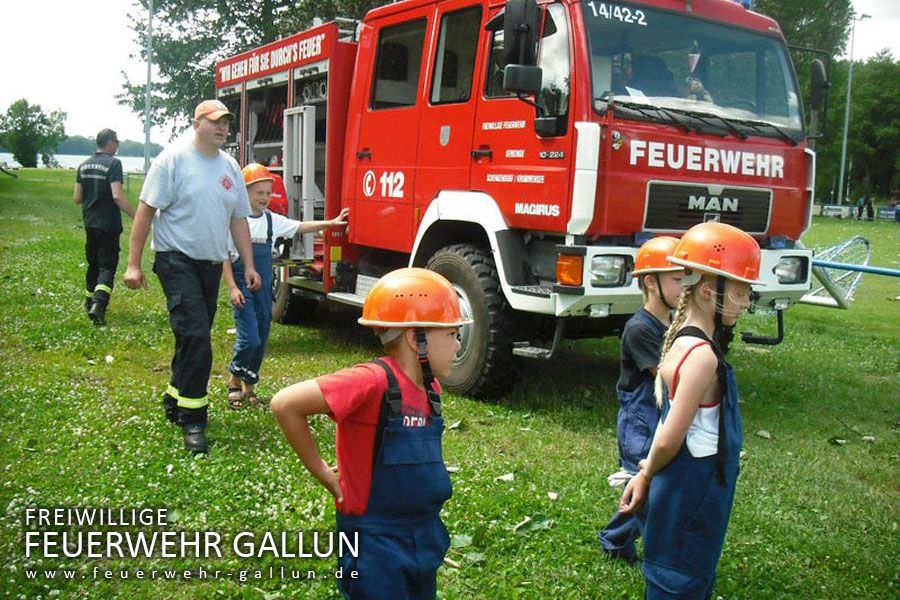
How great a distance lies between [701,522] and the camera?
2801 millimetres

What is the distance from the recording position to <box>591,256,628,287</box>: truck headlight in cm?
600

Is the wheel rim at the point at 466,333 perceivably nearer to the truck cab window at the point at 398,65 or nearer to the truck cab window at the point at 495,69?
the truck cab window at the point at 495,69

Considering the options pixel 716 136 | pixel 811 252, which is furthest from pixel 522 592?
pixel 811 252

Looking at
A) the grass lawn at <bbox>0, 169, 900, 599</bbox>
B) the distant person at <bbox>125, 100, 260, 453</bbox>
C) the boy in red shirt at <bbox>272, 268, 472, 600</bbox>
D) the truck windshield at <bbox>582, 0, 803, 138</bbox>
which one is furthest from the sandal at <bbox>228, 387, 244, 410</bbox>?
the boy in red shirt at <bbox>272, 268, 472, 600</bbox>

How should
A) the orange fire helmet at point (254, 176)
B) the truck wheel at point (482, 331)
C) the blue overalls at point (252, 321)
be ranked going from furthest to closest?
the truck wheel at point (482, 331), the orange fire helmet at point (254, 176), the blue overalls at point (252, 321)

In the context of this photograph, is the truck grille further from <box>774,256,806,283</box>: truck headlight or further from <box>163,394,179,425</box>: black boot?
<box>163,394,179,425</box>: black boot

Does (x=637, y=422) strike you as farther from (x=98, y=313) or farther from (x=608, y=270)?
(x=98, y=313)

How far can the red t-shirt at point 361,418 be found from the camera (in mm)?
2486

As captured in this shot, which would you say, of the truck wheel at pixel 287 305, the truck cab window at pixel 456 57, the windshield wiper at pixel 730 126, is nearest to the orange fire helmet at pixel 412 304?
the windshield wiper at pixel 730 126

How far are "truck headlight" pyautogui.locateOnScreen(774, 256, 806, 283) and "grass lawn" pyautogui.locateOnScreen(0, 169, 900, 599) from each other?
42.5 inches

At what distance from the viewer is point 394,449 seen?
2559 mm

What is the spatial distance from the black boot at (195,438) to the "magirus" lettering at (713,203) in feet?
12.2

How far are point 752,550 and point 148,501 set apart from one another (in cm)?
299

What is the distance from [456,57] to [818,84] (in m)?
3.13
